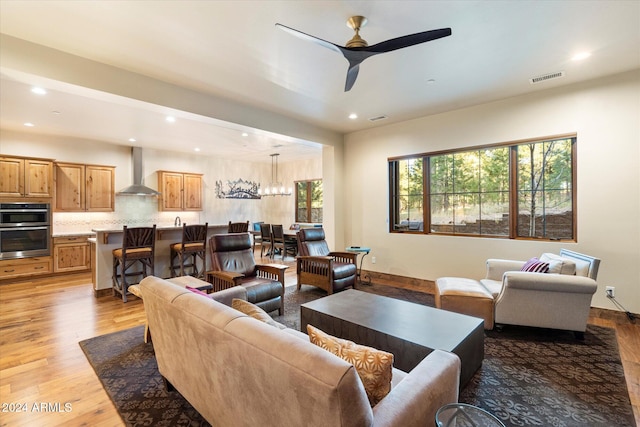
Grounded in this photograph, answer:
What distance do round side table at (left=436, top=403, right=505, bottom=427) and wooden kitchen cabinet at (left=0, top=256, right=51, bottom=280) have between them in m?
7.49

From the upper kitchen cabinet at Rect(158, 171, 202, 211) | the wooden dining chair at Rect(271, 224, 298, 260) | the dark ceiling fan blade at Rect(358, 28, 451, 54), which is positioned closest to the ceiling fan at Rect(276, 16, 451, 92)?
the dark ceiling fan blade at Rect(358, 28, 451, 54)

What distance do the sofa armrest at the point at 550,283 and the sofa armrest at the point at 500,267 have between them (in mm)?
693

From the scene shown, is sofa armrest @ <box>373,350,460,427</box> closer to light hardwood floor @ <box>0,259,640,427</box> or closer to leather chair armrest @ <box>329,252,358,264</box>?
light hardwood floor @ <box>0,259,640,427</box>

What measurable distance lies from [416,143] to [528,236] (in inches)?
87.9

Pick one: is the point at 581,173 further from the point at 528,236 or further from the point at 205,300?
the point at 205,300

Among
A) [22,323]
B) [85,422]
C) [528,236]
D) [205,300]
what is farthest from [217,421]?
[528,236]

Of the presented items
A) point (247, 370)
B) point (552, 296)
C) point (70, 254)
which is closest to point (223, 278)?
point (247, 370)

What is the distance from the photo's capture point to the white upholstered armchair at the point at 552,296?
114 inches

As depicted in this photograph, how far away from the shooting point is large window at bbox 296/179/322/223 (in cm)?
920

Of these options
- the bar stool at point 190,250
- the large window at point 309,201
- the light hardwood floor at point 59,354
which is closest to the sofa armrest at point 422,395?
the light hardwood floor at point 59,354

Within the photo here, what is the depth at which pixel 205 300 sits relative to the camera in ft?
5.06

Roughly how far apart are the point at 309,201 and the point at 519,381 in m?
7.55

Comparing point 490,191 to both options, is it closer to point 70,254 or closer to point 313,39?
point 313,39

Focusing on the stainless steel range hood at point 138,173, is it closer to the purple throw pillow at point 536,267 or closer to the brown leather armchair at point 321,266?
the brown leather armchair at point 321,266
